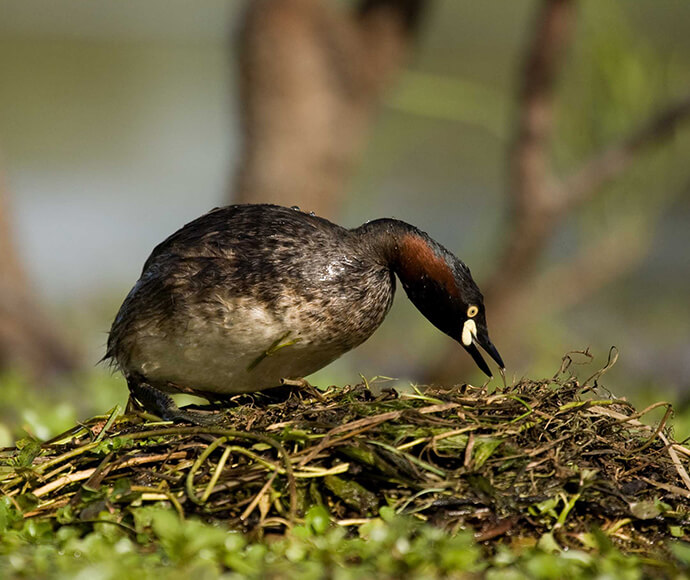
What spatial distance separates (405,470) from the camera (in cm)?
384

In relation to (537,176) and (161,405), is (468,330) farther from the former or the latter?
(537,176)

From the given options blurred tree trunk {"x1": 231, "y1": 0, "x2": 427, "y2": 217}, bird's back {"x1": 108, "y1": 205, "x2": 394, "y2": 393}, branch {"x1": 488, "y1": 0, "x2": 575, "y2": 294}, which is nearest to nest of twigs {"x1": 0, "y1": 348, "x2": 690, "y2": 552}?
bird's back {"x1": 108, "y1": 205, "x2": 394, "y2": 393}

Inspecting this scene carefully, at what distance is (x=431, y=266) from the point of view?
482 cm

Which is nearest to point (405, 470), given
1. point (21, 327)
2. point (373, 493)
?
point (373, 493)

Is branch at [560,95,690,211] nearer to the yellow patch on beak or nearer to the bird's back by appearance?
the bird's back

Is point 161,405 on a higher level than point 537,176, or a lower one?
lower

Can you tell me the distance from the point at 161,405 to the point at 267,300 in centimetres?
71

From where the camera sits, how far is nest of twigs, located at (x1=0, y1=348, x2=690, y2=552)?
384 centimetres

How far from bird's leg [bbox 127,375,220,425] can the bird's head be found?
3.73 feet

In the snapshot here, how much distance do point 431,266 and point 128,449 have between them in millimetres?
1608

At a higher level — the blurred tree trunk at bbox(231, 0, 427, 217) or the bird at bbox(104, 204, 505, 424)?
the blurred tree trunk at bbox(231, 0, 427, 217)

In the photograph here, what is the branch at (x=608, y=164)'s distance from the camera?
34.1ft

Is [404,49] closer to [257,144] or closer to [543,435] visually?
[257,144]

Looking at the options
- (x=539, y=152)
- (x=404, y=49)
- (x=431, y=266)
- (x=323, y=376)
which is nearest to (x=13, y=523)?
(x=431, y=266)
